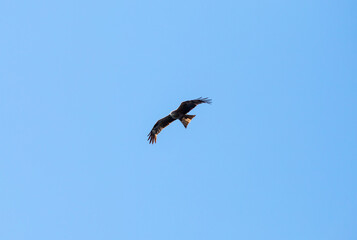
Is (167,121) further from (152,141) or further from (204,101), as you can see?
(204,101)

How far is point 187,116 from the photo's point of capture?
3634 cm

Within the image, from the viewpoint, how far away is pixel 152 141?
38312mm

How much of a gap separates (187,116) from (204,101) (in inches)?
88.1

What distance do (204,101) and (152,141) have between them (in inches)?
213

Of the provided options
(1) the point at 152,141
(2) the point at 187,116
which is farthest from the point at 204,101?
(1) the point at 152,141

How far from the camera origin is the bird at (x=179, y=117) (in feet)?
115

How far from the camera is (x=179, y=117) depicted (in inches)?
1443

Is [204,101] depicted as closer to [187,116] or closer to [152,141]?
[187,116]

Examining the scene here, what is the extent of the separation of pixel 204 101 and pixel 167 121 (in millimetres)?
4201

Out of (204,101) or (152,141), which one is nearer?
(204,101)

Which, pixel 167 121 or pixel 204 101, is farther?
pixel 167 121

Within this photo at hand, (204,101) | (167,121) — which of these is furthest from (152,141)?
(204,101)

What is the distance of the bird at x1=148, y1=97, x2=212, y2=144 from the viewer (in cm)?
3519
